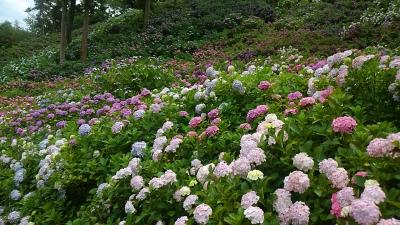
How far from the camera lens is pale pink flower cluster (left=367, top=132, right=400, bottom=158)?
234 centimetres

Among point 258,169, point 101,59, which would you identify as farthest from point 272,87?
point 101,59

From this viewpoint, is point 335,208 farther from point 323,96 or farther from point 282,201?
point 323,96

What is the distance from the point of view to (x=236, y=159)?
10.7 ft

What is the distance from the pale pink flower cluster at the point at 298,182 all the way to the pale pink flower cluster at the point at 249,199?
19 cm

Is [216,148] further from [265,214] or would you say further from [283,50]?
[283,50]

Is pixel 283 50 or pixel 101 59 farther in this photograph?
pixel 101 59

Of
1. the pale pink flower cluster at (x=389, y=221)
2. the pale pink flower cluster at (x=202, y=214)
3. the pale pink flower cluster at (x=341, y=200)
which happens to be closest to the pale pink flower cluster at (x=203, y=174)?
the pale pink flower cluster at (x=202, y=214)

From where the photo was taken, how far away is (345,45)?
40.2 ft

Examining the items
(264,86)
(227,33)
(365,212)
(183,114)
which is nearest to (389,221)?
(365,212)

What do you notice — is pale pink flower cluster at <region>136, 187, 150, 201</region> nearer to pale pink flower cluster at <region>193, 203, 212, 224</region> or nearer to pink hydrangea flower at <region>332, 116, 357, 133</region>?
pale pink flower cluster at <region>193, 203, 212, 224</region>

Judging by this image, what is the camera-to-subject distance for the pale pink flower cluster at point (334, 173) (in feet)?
7.72

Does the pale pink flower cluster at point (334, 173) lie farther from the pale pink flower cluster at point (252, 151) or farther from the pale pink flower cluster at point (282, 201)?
the pale pink flower cluster at point (252, 151)

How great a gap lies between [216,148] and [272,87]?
4.04ft

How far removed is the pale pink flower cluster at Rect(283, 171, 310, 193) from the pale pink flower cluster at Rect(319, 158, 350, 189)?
12cm
